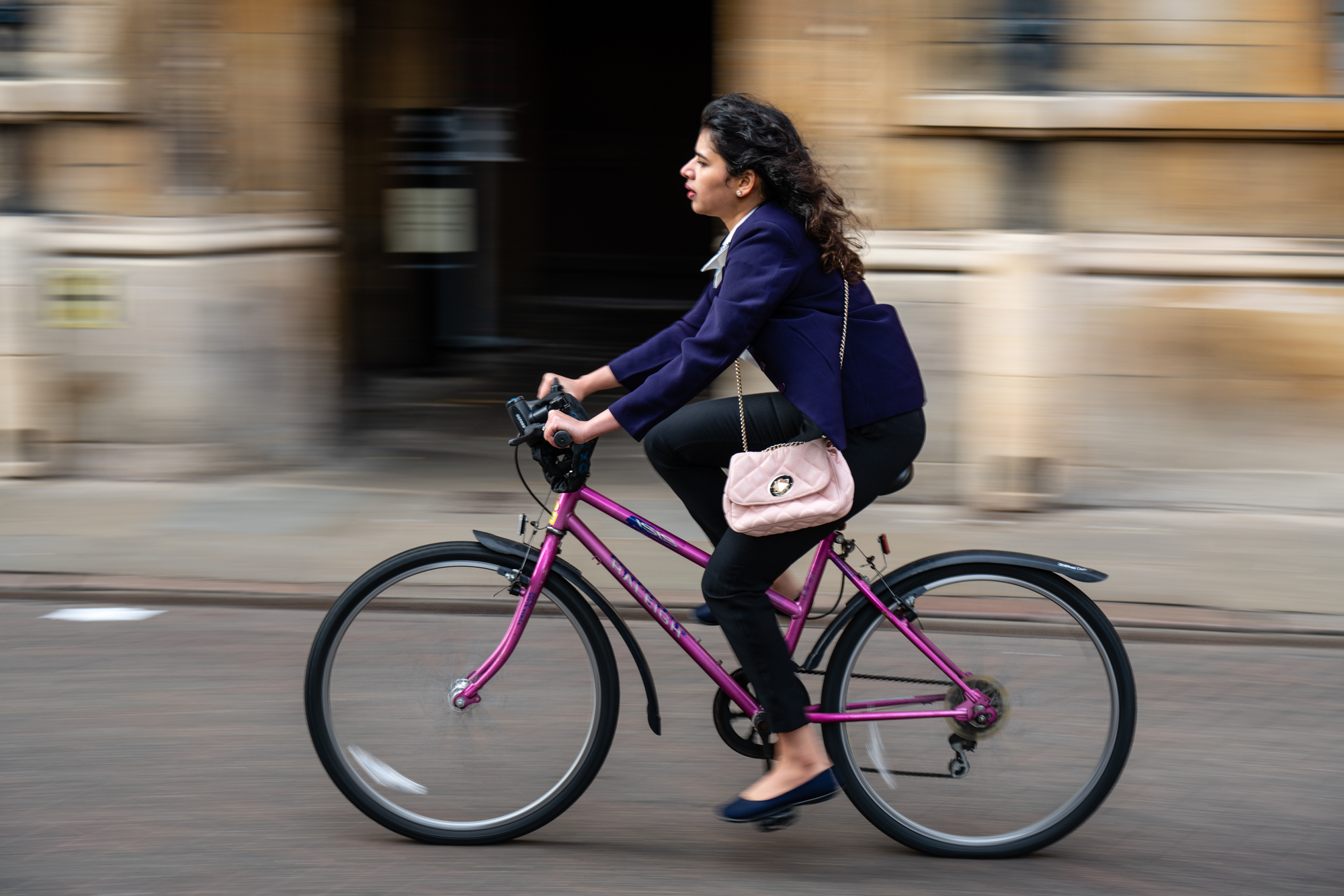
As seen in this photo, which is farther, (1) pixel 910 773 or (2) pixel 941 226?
(2) pixel 941 226

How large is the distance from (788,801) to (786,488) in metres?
0.75

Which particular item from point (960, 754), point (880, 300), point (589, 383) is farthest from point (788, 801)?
point (880, 300)

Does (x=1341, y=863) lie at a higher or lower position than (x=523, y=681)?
lower

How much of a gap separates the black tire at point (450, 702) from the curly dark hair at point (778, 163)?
102cm

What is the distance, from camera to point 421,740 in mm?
3541

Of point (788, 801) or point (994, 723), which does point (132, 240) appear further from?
point (994, 723)

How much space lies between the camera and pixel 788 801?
11.2 ft

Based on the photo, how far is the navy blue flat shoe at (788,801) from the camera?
134 inches

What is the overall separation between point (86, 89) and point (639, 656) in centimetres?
534

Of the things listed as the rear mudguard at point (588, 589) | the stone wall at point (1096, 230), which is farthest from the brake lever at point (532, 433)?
the stone wall at point (1096, 230)

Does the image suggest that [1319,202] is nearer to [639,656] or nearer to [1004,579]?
[1004,579]

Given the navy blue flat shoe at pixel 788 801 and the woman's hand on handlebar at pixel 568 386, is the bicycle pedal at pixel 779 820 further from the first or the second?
the woman's hand on handlebar at pixel 568 386

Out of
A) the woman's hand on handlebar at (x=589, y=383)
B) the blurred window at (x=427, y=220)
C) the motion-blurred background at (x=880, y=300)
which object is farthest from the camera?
the blurred window at (x=427, y=220)

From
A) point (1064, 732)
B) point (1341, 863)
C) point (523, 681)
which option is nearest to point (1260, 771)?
point (1341, 863)
